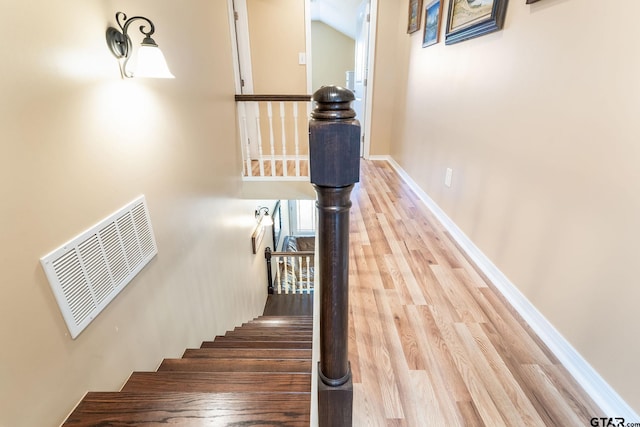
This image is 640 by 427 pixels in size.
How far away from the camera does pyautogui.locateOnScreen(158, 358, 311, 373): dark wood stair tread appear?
146 centimetres

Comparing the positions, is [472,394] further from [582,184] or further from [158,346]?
→ [158,346]

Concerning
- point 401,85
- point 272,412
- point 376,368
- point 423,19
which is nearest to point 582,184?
point 376,368

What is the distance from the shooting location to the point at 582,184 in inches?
52.1

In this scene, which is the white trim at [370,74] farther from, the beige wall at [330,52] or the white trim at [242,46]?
the beige wall at [330,52]

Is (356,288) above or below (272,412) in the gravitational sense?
below

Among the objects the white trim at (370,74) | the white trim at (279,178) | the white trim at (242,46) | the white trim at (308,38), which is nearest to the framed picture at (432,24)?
the white trim at (370,74)

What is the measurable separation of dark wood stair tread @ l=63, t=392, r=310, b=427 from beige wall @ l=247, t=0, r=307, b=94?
374 cm

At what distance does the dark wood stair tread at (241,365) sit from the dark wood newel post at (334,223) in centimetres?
69

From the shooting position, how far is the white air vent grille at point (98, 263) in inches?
40.4

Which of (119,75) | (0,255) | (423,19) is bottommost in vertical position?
(0,255)

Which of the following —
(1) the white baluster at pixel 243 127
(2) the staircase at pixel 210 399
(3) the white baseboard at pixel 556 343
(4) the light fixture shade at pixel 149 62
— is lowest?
(3) the white baseboard at pixel 556 343

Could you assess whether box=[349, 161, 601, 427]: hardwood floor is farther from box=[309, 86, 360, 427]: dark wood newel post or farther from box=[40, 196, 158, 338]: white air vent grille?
box=[40, 196, 158, 338]: white air vent grille

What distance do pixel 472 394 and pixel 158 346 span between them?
59.1 inches

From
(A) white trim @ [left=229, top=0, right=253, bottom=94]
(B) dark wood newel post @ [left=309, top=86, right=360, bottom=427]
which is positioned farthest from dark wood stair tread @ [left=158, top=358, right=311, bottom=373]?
(A) white trim @ [left=229, top=0, right=253, bottom=94]
